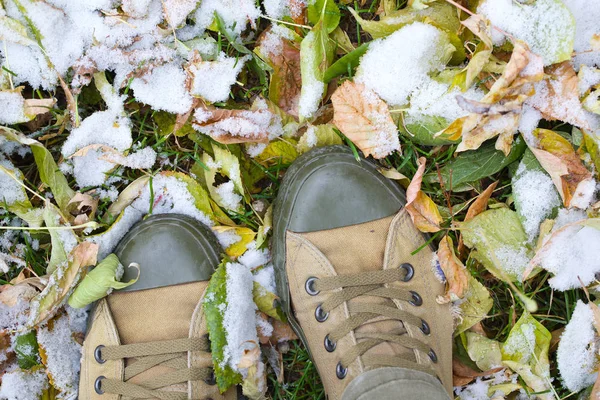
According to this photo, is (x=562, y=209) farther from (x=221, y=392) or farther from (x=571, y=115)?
(x=221, y=392)

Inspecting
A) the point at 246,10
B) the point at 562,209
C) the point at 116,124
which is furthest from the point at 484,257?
the point at 116,124

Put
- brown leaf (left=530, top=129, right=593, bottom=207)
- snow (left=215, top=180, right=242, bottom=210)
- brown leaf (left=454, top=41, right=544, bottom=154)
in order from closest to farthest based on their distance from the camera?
brown leaf (left=454, top=41, right=544, bottom=154), brown leaf (left=530, top=129, right=593, bottom=207), snow (left=215, top=180, right=242, bottom=210)

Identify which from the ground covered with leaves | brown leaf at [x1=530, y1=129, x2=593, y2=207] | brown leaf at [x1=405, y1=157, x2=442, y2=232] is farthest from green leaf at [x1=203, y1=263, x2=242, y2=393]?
brown leaf at [x1=530, y1=129, x2=593, y2=207]

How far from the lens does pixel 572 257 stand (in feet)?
4.58

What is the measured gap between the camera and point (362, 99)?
1.36m

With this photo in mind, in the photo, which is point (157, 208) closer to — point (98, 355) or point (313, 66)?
point (98, 355)

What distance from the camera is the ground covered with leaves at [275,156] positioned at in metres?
1.35

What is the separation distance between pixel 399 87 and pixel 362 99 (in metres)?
0.10

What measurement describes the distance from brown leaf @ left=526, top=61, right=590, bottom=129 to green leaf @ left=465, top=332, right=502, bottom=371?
2.03ft

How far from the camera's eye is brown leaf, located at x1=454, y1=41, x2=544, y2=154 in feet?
4.05

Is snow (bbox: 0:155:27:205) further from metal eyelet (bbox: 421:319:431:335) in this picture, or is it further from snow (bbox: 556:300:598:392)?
snow (bbox: 556:300:598:392)

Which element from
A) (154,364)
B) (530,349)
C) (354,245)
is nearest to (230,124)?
(354,245)

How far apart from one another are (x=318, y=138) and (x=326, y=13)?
33 cm

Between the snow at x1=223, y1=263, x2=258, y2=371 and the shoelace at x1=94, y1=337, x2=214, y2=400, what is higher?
the snow at x1=223, y1=263, x2=258, y2=371
